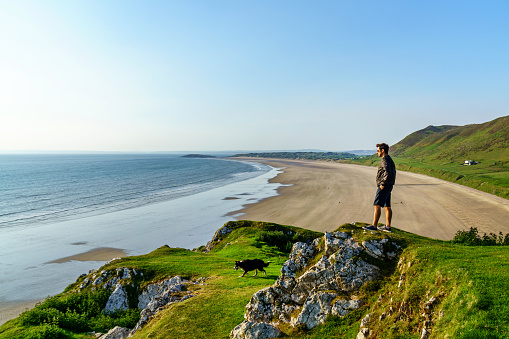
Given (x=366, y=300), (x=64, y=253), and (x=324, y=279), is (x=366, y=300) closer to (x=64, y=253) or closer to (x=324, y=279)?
(x=324, y=279)

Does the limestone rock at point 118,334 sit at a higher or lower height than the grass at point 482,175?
lower

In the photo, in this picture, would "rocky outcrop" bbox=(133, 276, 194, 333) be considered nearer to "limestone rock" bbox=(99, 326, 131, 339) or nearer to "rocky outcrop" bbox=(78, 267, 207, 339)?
"rocky outcrop" bbox=(78, 267, 207, 339)

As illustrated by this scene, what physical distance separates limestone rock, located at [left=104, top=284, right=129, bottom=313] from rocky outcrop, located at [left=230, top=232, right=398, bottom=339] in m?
9.99

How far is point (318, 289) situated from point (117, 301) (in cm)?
1288

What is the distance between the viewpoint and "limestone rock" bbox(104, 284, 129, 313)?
15875 mm

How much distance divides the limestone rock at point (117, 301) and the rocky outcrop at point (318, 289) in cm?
999

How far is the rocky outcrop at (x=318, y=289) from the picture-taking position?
8.49 m

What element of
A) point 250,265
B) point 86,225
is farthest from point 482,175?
point 86,225

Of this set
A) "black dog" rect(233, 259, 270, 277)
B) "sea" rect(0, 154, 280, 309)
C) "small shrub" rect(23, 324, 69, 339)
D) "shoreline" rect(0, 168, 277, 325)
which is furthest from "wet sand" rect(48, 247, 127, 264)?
"black dog" rect(233, 259, 270, 277)

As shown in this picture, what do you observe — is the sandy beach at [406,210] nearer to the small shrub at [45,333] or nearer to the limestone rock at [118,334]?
the limestone rock at [118,334]

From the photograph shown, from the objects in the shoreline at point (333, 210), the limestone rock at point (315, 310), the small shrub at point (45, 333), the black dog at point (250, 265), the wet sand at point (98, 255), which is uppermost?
the limestone rock at point (315, 310)

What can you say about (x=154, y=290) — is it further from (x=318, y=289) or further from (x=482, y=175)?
(x=482, y=175)

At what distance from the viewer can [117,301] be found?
53.0ft

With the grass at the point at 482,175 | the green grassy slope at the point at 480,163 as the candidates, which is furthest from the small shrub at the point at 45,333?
the green grassy slope at the point at 480,163
